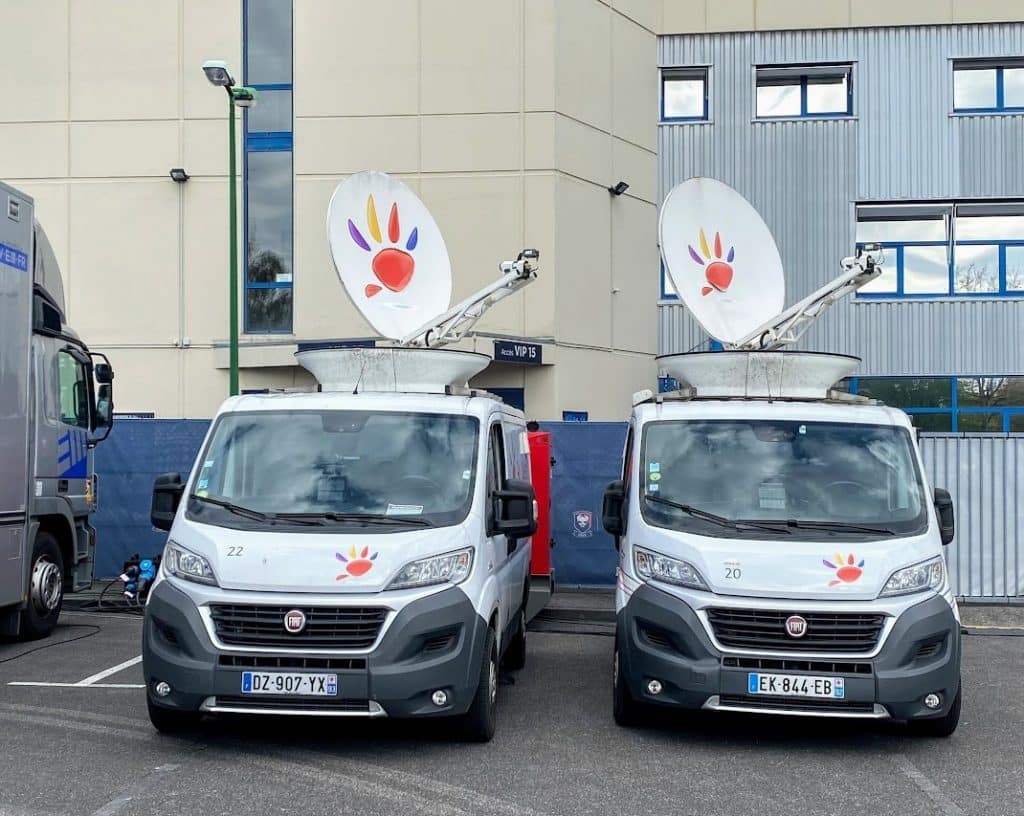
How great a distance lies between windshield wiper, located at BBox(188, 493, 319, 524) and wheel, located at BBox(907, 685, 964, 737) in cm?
394

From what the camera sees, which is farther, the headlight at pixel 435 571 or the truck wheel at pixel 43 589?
the truck wheel at pixel 43 589

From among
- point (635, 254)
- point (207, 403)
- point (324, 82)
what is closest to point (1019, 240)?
point (635, 254)

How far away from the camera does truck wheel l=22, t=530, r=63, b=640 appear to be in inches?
424

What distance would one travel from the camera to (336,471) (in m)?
7.27

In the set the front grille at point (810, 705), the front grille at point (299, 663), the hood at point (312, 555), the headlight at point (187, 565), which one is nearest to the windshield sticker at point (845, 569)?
the front grille at point (810, 705)

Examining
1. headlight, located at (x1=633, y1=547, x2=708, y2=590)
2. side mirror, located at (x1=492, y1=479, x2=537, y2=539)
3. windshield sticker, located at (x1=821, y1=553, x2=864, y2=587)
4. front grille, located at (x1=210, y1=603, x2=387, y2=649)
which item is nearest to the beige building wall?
side mirror, located at (x1=492, y1=479, x2=537, y2=539)

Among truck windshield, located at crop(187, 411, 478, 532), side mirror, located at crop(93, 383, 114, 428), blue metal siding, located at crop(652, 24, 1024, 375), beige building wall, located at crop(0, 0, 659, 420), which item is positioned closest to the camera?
truck windshield, located at crop(187, 411, 478, 532)

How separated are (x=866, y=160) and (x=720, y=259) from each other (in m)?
15.4

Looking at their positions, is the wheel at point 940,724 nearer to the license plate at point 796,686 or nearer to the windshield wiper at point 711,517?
the license plate at point 796,686

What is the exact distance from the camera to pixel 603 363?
21.1 m

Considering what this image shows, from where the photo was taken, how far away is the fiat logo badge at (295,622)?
6461 mm

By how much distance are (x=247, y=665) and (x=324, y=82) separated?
1549cm

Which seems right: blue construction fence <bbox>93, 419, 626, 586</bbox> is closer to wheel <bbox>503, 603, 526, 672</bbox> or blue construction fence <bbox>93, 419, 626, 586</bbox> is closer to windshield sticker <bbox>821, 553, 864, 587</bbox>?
wheel <bbox>503, 603, 526, 672</bbox>

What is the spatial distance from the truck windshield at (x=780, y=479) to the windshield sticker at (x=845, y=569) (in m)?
0.25
